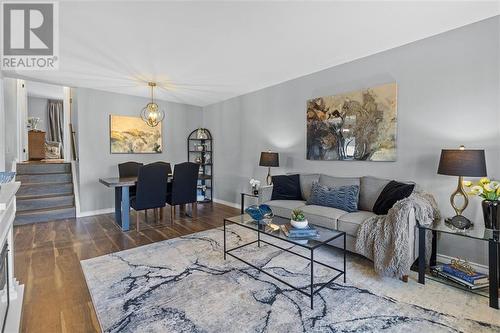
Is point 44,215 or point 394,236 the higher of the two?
point 394,236

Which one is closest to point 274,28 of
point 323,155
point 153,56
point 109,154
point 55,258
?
point 153,56

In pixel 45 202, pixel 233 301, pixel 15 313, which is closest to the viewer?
pixel 15 313

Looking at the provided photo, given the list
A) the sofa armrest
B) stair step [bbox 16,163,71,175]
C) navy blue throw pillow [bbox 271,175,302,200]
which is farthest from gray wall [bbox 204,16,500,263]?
stair step [bbox 16,163,71,175]

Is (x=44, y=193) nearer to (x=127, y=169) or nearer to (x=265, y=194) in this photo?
(x=127, y=169)

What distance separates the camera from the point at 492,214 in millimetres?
2086

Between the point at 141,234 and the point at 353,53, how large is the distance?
12.6 feet

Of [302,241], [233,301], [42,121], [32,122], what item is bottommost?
[233,301]

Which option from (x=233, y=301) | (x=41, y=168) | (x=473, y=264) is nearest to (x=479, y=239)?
(x=473, y=264)

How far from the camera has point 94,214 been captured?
4730 millimetres

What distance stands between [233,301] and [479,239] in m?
2.06

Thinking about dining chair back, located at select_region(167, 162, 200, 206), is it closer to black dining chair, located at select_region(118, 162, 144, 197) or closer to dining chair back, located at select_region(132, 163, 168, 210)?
dining chair back, located at select_region(132, 163, 168, 210)

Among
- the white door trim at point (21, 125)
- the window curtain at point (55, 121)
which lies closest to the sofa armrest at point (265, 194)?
the white door trim at point (21, 125)

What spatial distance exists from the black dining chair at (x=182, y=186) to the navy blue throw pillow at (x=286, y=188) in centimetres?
150

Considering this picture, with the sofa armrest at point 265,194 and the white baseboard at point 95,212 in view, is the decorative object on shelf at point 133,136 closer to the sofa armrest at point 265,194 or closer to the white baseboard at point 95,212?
the white baseboard at point 95,212
